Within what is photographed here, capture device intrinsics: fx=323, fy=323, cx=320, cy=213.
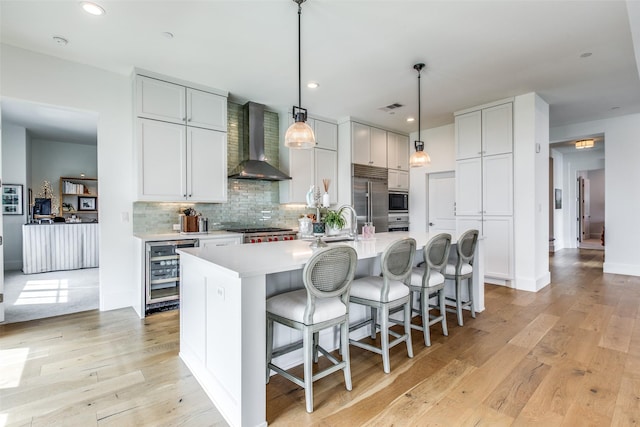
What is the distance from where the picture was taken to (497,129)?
4.79 m

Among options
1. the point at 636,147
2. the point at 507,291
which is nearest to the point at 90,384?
the point at 507,291

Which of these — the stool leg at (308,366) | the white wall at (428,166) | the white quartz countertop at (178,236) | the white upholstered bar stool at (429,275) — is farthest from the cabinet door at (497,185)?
the stool leg at (308,366)

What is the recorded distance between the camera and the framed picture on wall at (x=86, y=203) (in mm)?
7454

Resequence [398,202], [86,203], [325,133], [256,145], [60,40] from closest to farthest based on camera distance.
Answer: [60,40] → [256,145] → [325,133] → [398,202] → [86,203]

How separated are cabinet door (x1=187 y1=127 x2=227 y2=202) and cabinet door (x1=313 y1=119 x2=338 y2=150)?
5.64 feet

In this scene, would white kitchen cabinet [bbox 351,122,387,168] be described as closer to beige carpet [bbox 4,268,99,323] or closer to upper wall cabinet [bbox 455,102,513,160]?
upper wall cabinet [bbox 455,102,513,160]

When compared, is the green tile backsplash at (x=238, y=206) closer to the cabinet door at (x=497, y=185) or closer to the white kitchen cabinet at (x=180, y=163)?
the white kitchen cabinet at (x=180, y=163)

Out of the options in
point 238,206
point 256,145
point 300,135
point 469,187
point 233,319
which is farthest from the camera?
point 469,187

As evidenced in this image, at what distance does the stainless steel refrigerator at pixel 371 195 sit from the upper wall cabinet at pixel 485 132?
141 centimetres

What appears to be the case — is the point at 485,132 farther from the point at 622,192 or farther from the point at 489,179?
the point at 622,192

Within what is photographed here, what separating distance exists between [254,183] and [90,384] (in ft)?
11.0

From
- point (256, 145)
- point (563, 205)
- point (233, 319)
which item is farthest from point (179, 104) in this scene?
point (563, 205)

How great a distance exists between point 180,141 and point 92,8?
1.58m

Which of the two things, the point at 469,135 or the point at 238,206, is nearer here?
the point at 238,206
